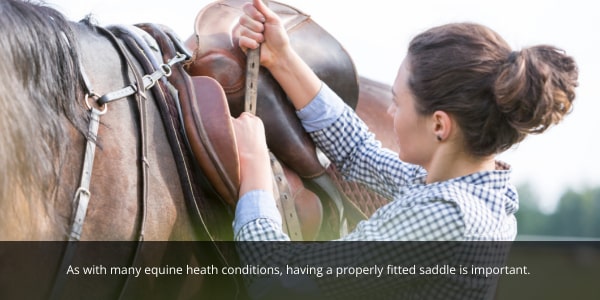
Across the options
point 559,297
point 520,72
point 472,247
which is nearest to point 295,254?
point 472,247

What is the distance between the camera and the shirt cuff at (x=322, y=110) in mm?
2045

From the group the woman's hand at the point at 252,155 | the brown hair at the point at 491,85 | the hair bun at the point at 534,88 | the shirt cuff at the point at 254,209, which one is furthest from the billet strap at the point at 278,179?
the hair bun at the point at 534,88

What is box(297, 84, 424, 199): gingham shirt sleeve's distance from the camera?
6.69 ft

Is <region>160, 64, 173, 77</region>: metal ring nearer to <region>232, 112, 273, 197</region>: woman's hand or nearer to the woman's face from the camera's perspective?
<region>232, 112, 273, 197</region>: woman's hand

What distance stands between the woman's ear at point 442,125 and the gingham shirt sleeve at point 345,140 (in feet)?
1.42

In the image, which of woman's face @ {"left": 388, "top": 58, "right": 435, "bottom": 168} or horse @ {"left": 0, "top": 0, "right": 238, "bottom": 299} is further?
woman's face @ {"left": 388, "top": 58, "right": 435, "bottom": 168}

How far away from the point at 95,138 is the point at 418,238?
0.75 metres

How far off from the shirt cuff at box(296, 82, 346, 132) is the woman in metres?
0.35

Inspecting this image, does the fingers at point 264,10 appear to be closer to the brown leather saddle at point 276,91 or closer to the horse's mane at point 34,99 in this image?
the brown leather saddle at point 276,91

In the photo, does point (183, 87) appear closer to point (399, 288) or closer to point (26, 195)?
point (26, 195)

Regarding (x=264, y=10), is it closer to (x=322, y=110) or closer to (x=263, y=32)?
(x=263, y=32)

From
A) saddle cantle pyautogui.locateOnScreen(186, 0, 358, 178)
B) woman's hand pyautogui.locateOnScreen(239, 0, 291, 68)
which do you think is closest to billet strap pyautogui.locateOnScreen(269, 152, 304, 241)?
saddle cantle pyautogui.locateOnScreen(186, 0, 358, 178)

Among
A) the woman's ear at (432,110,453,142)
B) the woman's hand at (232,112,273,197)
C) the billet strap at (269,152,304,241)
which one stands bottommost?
the billet strap at (269,152,304,241)

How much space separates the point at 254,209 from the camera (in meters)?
1.64
